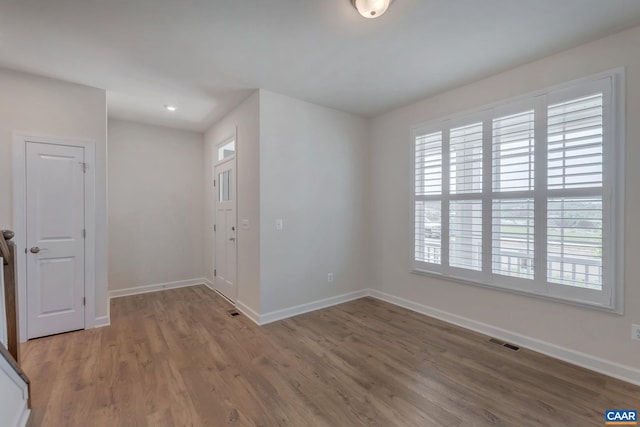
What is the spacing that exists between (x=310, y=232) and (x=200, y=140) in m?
3.00

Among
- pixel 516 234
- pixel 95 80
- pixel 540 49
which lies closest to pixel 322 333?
pixel 516 234

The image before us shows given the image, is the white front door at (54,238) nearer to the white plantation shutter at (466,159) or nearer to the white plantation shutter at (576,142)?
the white plantation shutter at (466,159)

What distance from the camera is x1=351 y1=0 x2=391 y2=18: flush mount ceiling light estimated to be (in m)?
1.90

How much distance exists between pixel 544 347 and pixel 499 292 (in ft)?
1.91

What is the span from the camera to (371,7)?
193 cm

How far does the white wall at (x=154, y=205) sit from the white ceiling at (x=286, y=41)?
4.50 ft

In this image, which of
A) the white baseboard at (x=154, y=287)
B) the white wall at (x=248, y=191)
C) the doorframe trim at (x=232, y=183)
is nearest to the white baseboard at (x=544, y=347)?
the white wall at (x=248, y=191)

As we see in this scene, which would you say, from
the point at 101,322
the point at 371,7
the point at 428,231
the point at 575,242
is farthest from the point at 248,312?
the point at 575,242

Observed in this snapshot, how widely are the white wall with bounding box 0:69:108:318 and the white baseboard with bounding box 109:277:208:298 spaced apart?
129 cm

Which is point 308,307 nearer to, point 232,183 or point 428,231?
point 428,231

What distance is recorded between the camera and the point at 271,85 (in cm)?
329

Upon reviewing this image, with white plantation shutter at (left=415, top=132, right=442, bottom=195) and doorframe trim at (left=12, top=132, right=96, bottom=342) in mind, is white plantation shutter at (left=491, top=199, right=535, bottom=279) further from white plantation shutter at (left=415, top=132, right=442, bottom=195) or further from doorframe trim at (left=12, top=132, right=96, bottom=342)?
doorframe trim at (left=12, top=132, right=96, bottom=342)

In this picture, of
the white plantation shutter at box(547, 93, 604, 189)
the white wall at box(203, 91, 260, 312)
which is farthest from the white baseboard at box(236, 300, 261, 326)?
the white plantation shutter at box(547, 93, 604, 189)

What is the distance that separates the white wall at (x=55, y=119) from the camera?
9.39 feet
